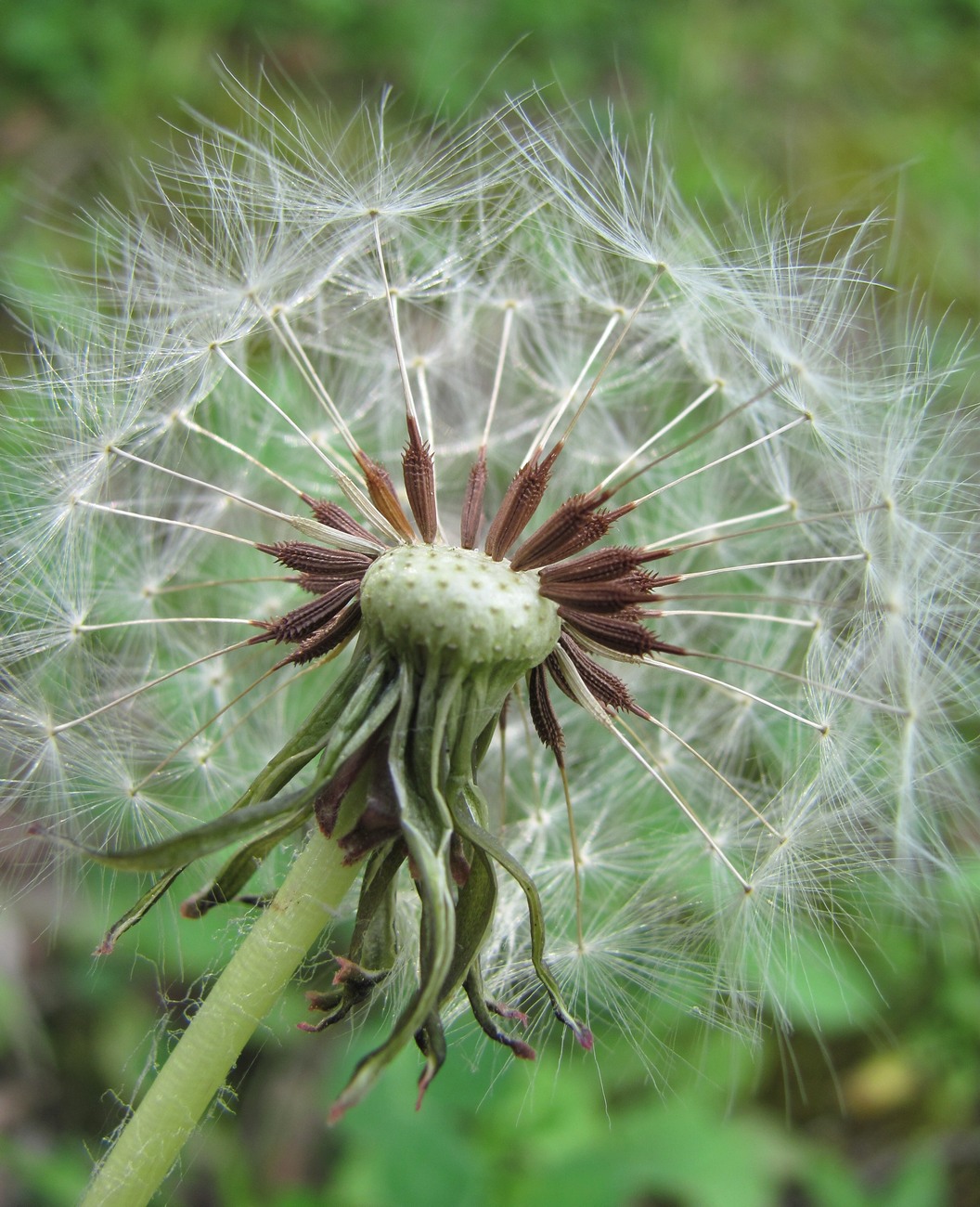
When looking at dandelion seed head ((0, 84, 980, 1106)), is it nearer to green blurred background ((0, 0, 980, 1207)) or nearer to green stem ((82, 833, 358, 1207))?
green stem ((82, 833, 358, 1207))

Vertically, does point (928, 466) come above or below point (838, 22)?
below

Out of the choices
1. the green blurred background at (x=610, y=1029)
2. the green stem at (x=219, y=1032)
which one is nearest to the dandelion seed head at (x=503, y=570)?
the green stem at (x=219, y=1032)

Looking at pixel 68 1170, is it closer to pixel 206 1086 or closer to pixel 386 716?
pixel 206 1086

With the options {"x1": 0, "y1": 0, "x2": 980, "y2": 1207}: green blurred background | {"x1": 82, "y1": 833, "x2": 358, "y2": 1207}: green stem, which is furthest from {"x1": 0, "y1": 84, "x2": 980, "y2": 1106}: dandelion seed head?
{"x1": 0, "y1": 0, "x2": 980, "y2": 1207}: green blurred background

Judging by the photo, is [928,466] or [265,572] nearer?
[928,466]

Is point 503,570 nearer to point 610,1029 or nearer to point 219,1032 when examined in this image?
point 219,1032

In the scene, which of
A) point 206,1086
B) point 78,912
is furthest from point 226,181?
point 78,912
